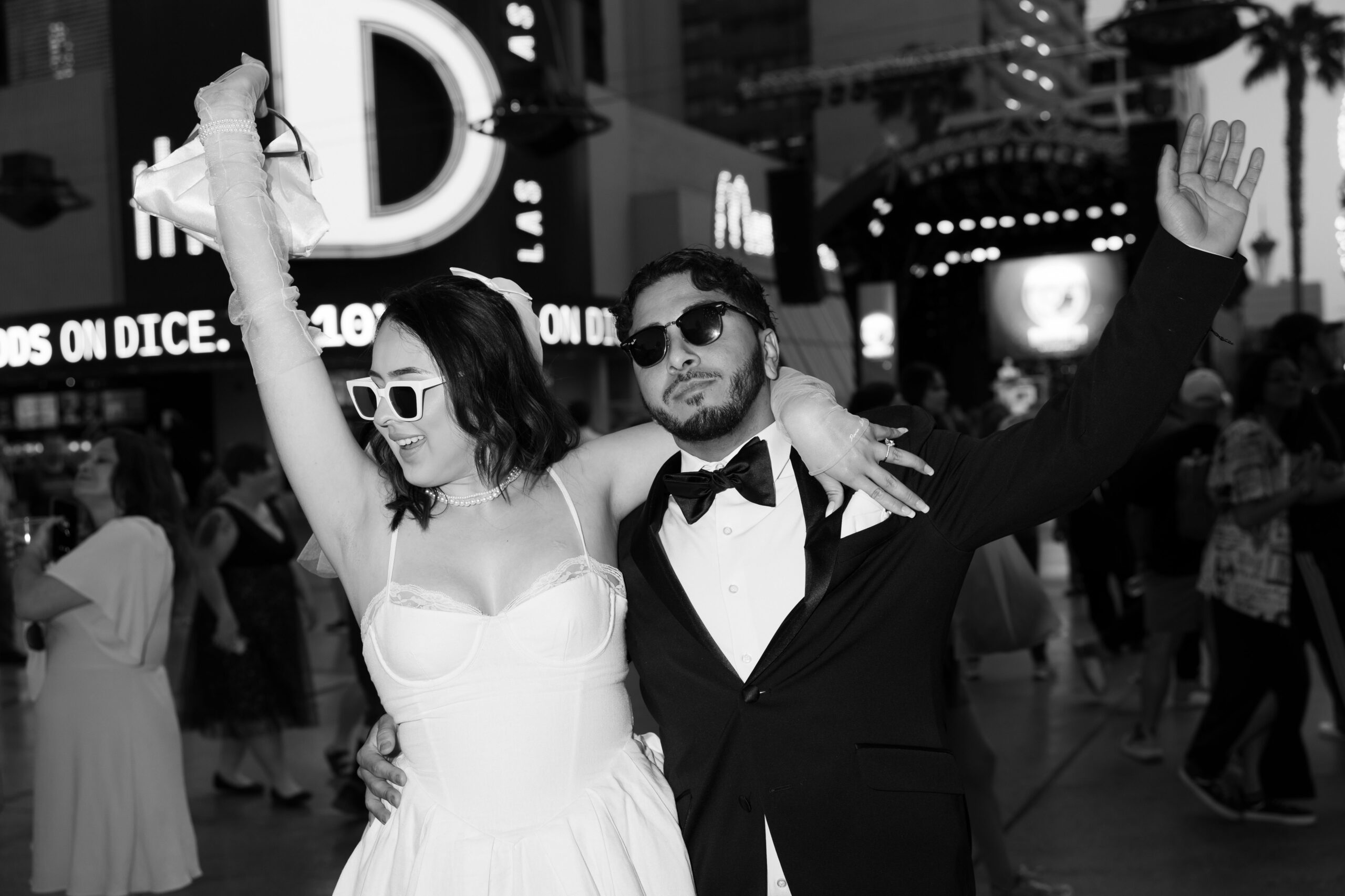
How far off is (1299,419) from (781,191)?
1116 cm

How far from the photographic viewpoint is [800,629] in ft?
7.35

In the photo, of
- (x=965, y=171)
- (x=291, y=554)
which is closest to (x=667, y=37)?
(x=965, y=171)

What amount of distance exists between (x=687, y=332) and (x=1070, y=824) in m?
4.05

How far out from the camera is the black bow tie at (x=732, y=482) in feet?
7.57

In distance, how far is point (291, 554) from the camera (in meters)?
6.90

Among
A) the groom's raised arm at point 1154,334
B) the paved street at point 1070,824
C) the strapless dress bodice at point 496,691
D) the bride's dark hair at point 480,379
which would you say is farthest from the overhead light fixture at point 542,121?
the groom's raised arm at point 1154,334

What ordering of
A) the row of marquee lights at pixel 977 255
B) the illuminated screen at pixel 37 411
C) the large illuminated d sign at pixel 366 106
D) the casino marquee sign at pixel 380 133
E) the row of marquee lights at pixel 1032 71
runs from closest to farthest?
1. the large illuminated d sign at pixel 366 106
2. the casino marquee sign at pixel 380 133
3. the illuminated screen at pixel 37 411
4. the row of marquee lights at pixel 977 255
5. the row of marquee lights at pixel 1032 71

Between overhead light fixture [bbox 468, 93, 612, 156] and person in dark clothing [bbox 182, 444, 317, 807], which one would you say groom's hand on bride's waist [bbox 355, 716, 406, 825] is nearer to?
person in dark clothing [bbox 182, 444, 317, 807]

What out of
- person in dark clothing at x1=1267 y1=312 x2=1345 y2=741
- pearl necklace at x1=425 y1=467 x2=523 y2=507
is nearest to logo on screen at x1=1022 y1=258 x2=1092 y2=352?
person in dark clothing at x1=1267 y1=312 x2=1345 y2=741

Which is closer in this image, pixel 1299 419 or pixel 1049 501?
pixel 1049 501

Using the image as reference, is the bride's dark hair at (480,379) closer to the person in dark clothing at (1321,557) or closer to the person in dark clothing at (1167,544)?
the person in dark clothing at (1321,557)

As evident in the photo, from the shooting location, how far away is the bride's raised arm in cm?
222

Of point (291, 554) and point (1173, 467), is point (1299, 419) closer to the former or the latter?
point (1173, 467)

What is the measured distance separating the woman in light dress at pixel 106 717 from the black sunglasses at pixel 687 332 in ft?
10.7
